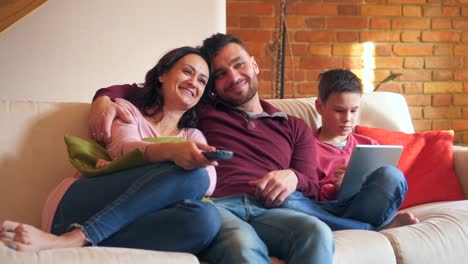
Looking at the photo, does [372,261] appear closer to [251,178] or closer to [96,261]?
[251,178]

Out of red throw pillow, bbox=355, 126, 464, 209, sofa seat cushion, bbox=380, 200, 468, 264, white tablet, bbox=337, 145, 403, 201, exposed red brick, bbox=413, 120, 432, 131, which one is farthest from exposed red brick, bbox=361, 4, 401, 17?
sofa seat cushion, bbox=380, 200, 468, 264

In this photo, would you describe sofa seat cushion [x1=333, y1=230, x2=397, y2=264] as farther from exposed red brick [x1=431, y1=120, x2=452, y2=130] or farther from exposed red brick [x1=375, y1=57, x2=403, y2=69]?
exposed red brick [x1=431, y1=120, x2=452, y2=130]

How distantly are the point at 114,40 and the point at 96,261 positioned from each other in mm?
1803

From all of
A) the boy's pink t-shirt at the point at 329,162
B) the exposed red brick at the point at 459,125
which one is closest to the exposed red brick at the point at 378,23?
the exposed red brick at the point at 459,125

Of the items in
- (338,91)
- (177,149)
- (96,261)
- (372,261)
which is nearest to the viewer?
(96,261)

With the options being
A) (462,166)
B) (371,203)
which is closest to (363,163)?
(371,203)

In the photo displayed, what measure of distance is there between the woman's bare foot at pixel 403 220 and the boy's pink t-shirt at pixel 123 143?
0.60 metres

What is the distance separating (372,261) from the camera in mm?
1660

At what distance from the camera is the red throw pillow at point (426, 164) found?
2.30 meters

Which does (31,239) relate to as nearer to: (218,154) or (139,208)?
(139,208)

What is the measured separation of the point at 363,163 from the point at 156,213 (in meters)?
0.72

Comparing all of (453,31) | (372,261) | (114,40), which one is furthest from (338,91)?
(453,31)

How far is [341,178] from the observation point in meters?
2.08

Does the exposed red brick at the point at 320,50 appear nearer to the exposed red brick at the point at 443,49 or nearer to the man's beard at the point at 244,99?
the exposed red brick at the point at 443,49
